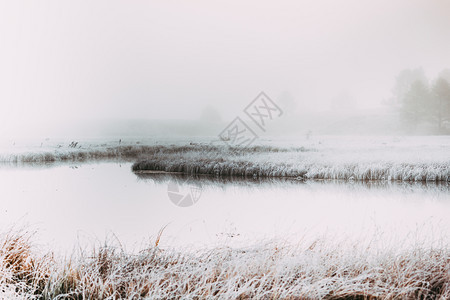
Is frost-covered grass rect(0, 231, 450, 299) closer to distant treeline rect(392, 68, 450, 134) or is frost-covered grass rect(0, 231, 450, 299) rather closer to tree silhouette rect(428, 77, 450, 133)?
distant treeline rect(392, 68, 450, 134)

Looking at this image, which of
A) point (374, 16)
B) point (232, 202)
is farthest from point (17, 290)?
point (374, 16)

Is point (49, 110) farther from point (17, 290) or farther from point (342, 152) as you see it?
point (342, 152)

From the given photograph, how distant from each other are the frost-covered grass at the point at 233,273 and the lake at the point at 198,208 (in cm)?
25

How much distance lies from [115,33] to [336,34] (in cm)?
243

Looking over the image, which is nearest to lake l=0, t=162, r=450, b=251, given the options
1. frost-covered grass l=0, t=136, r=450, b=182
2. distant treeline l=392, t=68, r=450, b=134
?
frost-covered grass l=0, t=136, r=450, b=182

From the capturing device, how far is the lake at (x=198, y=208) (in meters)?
2.81

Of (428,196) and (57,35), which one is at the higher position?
(57,35)

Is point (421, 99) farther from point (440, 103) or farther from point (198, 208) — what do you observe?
point (198, 208)

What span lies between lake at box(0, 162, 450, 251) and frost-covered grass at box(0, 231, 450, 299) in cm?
25

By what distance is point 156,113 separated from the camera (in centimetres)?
454

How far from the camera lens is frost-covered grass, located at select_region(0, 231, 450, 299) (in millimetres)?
1881

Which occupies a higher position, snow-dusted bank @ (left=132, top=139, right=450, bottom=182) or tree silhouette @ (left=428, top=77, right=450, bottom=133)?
tree silhouette @ (left=428, top=77, right=450, bottom=133)

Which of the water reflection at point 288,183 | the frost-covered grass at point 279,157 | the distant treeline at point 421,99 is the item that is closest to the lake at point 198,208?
the water reflection at point 288,183

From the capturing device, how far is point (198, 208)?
3.49 m
